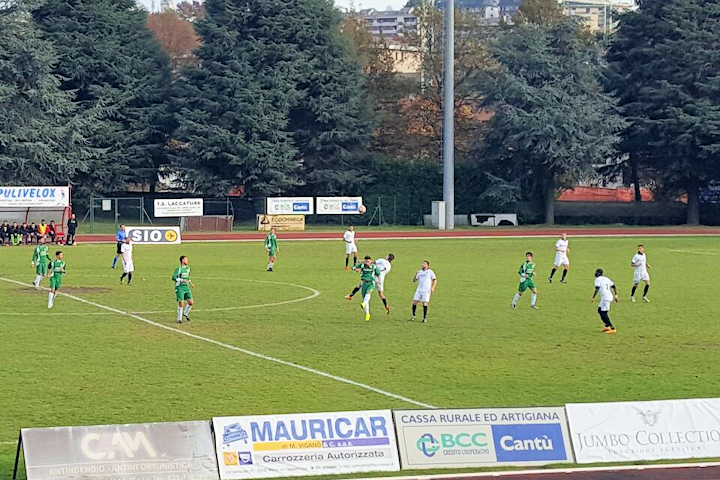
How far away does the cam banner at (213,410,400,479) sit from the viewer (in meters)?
14.4

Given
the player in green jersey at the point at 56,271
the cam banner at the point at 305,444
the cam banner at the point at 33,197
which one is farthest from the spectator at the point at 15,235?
the cam banner at the point at 305,444

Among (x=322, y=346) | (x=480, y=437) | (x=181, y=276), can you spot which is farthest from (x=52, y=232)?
(x=480, y=437)

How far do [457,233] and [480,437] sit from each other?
185 feet

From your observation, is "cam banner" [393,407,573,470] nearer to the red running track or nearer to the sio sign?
the red running track

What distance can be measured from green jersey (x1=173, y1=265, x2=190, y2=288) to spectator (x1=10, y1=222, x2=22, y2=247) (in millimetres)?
32455

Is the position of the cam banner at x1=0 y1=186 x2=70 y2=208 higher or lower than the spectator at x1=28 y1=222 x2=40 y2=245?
higher

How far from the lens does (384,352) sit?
80.7ft

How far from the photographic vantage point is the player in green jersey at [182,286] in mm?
27766

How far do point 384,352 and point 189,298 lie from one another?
6.50 meters

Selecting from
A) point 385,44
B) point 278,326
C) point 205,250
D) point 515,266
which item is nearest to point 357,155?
point 385,44

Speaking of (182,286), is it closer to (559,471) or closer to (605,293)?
(605,293)

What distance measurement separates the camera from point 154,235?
59.8 meters

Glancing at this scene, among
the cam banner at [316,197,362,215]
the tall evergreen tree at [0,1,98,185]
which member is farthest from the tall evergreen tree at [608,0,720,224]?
the tall evergreen tree at [0,1,98,185]

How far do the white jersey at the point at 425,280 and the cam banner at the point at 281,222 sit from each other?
45057mm
